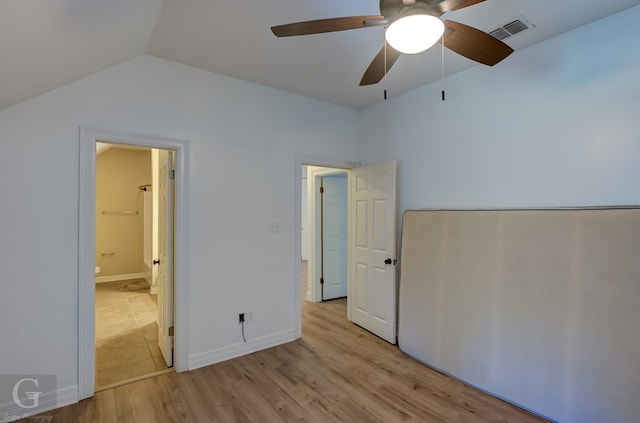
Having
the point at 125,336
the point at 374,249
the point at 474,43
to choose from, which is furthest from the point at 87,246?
the point at 474,43

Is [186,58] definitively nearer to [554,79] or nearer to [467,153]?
[467,153]

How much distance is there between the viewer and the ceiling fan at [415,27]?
1.29 metres

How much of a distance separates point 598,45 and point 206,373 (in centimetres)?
393

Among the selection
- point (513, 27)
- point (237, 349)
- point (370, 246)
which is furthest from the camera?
point (370, 246)

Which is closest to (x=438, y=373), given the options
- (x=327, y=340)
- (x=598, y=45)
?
(x=327, y=340)

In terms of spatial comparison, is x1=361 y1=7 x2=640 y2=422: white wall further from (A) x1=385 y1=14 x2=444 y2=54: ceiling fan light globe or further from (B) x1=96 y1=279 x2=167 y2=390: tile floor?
(B) x1=96 y1=279 x2=167 y2=390: tile floor

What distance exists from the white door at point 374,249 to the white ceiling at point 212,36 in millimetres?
1165

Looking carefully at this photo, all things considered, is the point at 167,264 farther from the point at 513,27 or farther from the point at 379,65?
the point at 513,27

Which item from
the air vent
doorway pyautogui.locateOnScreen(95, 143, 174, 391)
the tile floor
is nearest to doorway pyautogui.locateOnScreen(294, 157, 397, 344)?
the air vent

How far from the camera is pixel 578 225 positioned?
2.04 meters

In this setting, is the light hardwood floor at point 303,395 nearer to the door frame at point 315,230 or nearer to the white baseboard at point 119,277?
the door frame at point 315,230

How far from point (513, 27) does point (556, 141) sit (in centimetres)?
88

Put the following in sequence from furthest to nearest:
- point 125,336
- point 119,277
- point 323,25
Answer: point 119,277 < point 125,336 < point 323,25

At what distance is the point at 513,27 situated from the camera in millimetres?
2146
